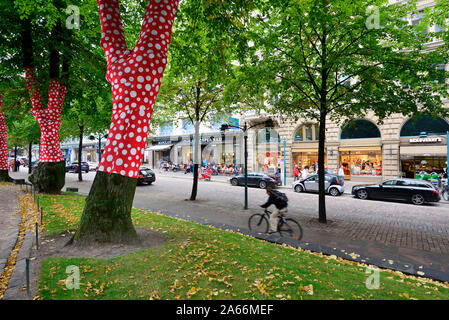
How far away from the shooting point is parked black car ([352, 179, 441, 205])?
480 inches

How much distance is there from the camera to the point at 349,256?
522cm

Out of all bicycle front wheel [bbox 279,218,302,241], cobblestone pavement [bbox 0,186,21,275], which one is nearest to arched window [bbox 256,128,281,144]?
bicycle front wheel [bbox 279,218,302,241]

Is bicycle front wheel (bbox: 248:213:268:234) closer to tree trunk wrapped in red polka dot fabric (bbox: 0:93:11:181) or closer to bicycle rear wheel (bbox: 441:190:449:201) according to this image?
bicycle rear wheel (bbox: 441:190:449:201)

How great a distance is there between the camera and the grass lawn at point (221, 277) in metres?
3.20

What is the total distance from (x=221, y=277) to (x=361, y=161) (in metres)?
24.5

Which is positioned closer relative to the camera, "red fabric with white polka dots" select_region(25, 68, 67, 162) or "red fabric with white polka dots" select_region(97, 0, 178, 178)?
"red fabric with white polka dots" select_region(97, 0, 178, 178)

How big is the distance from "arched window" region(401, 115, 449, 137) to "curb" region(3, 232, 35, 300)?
79.6 ft

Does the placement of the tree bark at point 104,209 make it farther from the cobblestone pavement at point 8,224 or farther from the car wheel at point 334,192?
the car wheel at point 334,192

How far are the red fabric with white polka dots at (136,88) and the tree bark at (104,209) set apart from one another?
0.69ft

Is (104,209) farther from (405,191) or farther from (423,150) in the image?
(423,150)

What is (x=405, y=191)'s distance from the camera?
12.7 m

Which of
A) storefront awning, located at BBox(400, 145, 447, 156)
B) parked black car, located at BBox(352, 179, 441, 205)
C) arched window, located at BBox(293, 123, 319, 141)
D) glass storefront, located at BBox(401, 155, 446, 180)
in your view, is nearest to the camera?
parked black car, located at BBox(352, 179, 441, 205)

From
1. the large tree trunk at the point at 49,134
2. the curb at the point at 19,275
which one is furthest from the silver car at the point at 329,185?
the curb at the point at 19,275
